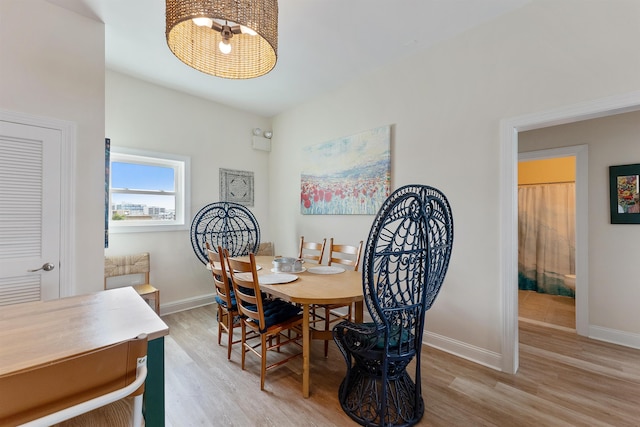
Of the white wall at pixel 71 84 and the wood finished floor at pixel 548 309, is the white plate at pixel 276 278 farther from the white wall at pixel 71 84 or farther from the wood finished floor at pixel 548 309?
the wood finished floor at pixel 548 309

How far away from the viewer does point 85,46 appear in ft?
7.83

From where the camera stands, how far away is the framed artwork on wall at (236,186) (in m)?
4.18

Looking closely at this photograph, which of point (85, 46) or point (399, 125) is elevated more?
point (85, 46)

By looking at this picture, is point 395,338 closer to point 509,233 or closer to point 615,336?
point 509,233

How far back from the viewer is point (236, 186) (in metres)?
4.32

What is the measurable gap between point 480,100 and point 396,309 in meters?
2.02

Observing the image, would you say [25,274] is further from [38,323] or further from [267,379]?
[267,379]

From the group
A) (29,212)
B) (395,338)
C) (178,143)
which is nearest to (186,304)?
(29,212)

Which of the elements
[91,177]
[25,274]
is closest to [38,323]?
[25,274]

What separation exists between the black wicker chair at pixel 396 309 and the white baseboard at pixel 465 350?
0.91 meters

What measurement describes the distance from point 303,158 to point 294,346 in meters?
2.55

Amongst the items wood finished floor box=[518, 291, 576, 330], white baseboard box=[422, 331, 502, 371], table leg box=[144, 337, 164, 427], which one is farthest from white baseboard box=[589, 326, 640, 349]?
table leg box=[144, 337, 164, 427]

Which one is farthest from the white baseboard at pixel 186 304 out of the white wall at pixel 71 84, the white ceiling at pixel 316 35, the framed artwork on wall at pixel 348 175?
the white ceiling at pixel 316 35

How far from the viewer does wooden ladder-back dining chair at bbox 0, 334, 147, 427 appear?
69cm
